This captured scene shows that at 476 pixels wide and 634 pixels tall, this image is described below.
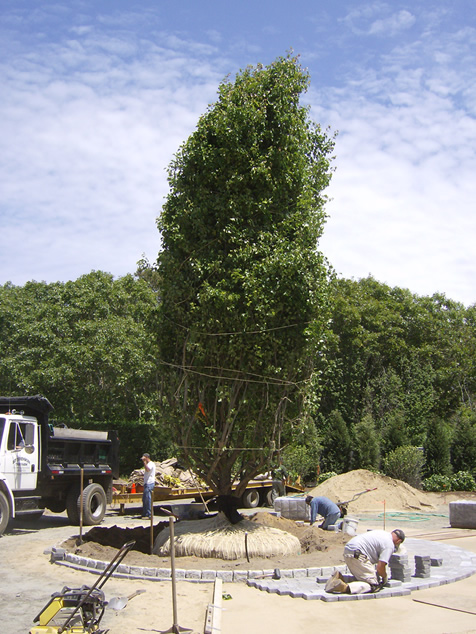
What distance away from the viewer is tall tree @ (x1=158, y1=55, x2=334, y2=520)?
1072 cm

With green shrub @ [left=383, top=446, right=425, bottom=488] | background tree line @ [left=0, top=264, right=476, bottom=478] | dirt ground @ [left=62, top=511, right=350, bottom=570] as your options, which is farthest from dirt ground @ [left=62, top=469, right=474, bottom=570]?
background tree line @ [left=0, top=264, right=476, bottom=478]

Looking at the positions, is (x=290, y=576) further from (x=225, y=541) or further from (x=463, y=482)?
(x=463, y=482)

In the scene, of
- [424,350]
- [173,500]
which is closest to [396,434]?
[424,350]

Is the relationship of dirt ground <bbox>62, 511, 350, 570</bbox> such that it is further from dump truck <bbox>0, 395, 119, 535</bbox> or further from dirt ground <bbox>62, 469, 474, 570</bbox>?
dump truck <bbox>0, 395, 119, 535</bbox>

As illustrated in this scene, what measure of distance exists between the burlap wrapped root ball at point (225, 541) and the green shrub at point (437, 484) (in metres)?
17.4

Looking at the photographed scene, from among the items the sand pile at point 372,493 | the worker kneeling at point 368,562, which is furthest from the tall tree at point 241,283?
the sand pile at point 372,493

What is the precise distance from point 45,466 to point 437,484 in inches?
715

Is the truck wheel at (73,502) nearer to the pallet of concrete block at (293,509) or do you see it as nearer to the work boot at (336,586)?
the pallet of concrete block at (293,509)

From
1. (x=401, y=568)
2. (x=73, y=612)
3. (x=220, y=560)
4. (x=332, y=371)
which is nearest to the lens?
(x=73, y=612)

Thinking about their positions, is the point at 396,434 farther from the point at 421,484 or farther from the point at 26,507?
the point at 26,507

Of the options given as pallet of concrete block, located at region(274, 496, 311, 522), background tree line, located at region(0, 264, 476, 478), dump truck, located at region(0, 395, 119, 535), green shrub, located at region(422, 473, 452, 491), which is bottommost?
green shrub, located at region(422, 473, 452, 491)

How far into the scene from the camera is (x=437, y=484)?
1045 inches

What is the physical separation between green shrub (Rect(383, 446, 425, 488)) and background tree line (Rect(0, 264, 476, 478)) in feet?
0.23

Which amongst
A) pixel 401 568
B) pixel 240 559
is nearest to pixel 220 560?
pixel 240 559
